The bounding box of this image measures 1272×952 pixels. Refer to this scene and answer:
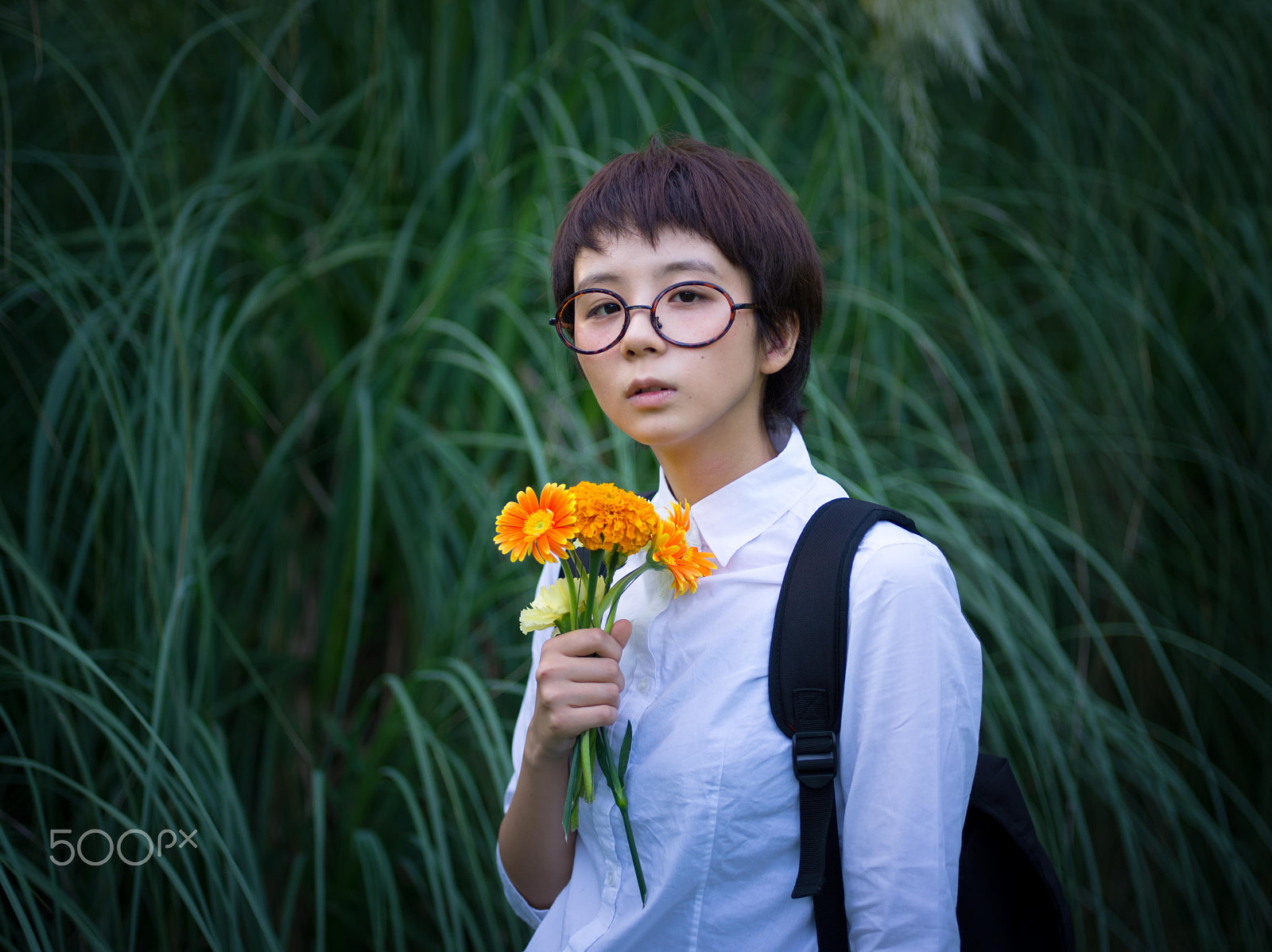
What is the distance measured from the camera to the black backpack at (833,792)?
2.77 ft

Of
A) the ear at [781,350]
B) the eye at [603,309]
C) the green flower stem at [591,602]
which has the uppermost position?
the eye at [603,309]

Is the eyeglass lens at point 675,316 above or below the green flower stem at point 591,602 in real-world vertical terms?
above

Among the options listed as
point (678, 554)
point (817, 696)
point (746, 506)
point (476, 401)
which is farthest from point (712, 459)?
point (476, 401)

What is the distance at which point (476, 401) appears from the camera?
1.95 meters

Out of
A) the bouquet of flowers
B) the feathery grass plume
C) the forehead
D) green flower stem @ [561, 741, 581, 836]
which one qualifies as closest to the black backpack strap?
the bouquet of flowers

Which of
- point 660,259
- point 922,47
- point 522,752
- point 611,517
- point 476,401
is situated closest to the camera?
point 611,517

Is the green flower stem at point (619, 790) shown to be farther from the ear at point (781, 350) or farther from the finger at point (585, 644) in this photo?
the ear at point (781, 350)

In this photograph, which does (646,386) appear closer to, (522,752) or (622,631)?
(622,631)

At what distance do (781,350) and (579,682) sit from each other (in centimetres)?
43

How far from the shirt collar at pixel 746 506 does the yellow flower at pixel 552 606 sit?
0.49ft

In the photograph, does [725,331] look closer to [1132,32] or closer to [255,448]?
[255,448]

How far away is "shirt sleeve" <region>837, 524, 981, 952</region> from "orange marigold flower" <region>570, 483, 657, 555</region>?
229mm

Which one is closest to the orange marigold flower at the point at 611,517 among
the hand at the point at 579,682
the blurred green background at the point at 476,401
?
the hand at the point at 579,682

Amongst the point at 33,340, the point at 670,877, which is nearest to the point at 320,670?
the point at 33,340
